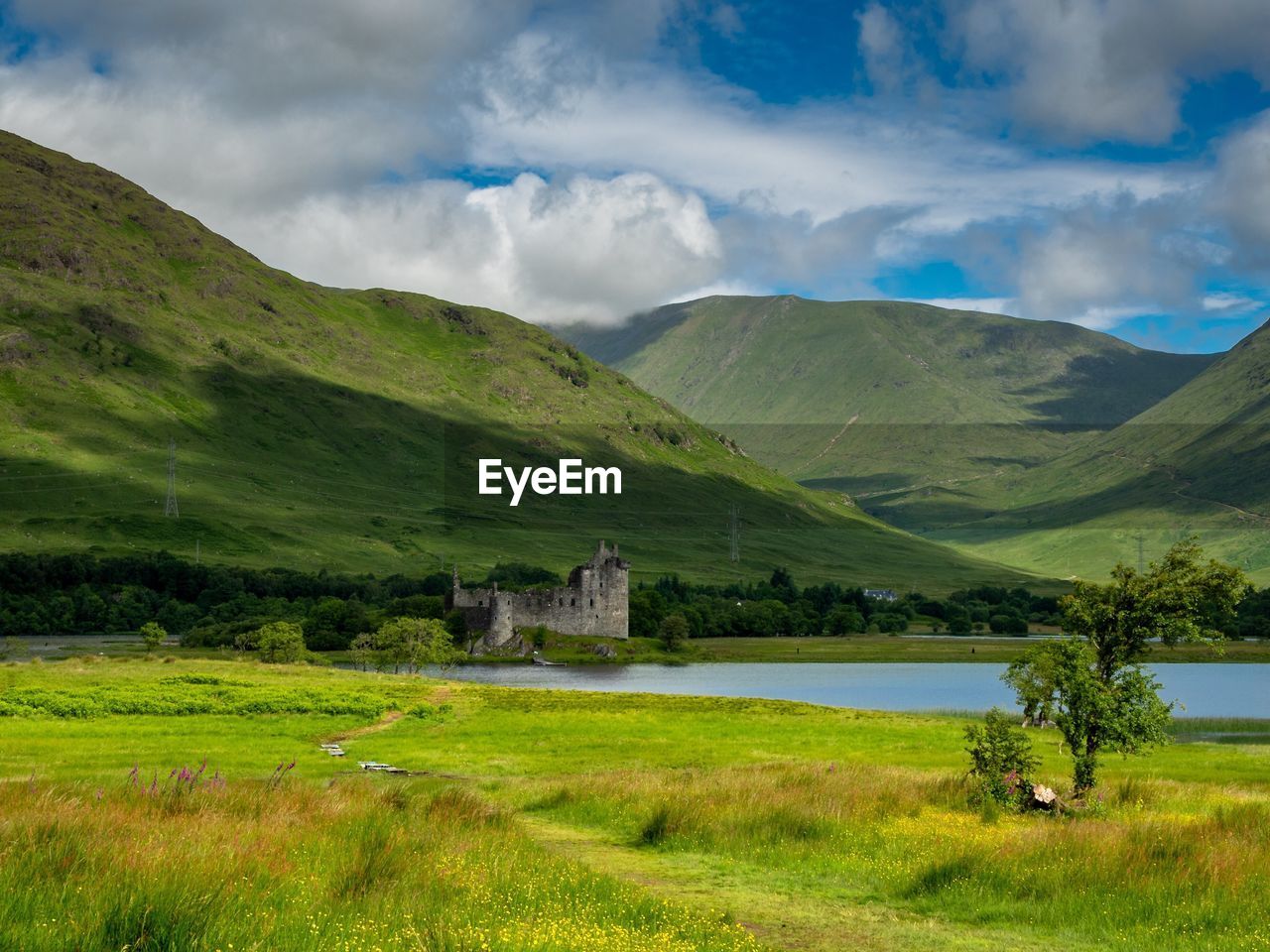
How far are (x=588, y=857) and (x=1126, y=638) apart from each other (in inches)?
729

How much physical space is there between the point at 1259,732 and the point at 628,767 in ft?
166

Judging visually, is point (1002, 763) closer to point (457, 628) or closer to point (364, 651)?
point (364, 651)

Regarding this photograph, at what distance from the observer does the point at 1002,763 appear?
29.6m

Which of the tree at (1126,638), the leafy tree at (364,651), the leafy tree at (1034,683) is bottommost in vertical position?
the leafy tree at (364,651)

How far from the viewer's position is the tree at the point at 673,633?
165500mm

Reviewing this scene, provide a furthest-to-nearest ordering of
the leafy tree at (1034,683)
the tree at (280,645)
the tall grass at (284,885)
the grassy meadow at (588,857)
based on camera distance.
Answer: the tree at (280,645)
the leafy tree at (1034,683)
the grassy meadow at (588,857)
the tall grass at (284,885)

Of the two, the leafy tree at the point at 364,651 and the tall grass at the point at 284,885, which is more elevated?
the tall grass at the point at 284,885

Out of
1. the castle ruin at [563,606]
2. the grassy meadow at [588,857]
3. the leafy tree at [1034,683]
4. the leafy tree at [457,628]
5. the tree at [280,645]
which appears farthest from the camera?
the castle ruin at [563,606]

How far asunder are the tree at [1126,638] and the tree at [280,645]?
95915 millimetres

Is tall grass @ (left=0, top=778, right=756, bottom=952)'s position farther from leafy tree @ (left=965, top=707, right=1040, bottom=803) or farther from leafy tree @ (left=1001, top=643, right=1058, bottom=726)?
leafy tree @ (left=1001, top=643, right=1058, bottom=726)

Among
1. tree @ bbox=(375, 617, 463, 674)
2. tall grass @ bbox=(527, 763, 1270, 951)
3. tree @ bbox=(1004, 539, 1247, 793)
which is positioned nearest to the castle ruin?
tree @ bbox=(375, 617, 463, 674)

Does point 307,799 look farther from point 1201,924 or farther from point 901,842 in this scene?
point 1201,924

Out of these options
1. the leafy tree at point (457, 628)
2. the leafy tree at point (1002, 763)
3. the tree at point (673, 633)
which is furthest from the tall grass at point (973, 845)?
the tree at point (673, 633)

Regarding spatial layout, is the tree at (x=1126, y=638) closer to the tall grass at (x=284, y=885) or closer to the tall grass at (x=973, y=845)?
the tall grass at (x=973, y=845)
